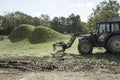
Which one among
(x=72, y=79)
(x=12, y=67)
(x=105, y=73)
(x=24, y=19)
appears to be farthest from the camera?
(x=24, y=19)

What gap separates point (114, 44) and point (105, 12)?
9.90 m

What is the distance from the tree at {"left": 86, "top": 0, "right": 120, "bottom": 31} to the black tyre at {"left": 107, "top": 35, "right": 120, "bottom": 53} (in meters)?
9.36

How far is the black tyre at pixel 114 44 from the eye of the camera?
15312mm

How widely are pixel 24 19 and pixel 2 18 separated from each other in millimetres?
5802

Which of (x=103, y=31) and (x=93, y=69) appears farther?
(x=103, y=31)

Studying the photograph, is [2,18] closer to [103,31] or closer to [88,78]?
[103,31]

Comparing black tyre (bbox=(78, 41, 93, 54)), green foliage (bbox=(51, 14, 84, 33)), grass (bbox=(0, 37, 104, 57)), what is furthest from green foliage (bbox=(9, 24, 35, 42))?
green foliage (bbox=(51, 14, 84, 33))

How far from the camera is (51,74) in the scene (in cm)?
1020

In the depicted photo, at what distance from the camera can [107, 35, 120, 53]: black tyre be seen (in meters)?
15.3

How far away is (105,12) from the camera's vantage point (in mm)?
24828

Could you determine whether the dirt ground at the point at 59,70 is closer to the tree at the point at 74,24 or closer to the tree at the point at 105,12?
the tree at the point at 105,12

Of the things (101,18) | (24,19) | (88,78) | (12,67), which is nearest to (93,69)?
(88,78)

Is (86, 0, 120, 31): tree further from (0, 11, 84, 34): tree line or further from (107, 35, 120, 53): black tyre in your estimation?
(0, 11, 84, 34): tree line

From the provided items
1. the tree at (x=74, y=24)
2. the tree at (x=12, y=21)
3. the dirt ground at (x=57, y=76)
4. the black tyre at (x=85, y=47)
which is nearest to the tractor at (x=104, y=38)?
the black tyre at (x=85, y=47)
